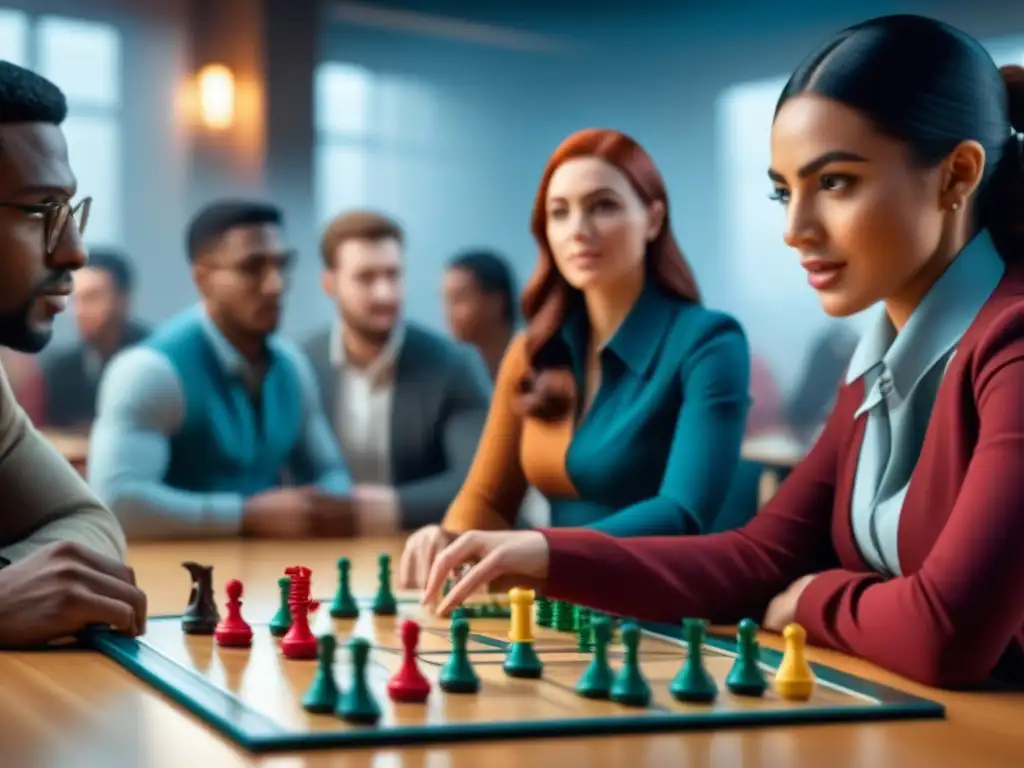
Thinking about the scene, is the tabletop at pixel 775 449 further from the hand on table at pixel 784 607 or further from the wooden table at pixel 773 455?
the hand on table at pixel 784 607

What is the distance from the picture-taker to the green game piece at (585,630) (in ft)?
5.75

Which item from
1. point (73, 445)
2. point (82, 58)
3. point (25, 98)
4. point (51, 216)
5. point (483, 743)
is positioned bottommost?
point (73, 445)

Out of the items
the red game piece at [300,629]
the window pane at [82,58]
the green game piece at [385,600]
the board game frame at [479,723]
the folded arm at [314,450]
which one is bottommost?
the folded arm at [314,450]

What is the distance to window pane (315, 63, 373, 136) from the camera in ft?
20.2

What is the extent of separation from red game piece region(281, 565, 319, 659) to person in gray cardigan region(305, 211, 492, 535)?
202 cm

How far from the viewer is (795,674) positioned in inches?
58.0

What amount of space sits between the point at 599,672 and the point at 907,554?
422 millimetres

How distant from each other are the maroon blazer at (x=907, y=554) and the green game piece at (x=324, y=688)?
49cm

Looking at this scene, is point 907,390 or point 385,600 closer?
point 907,390

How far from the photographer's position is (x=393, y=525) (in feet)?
12.6

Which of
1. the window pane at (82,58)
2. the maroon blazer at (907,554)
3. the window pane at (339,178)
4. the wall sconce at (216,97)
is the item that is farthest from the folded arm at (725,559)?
the window pane at (82,58)

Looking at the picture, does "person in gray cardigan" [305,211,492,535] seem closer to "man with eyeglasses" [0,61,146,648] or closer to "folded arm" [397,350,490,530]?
"folded arm" [397,350,490,530]

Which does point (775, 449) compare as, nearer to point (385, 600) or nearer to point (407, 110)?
point (407, 110)

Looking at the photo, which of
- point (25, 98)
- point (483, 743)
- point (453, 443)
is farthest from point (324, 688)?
point (453, 443)
